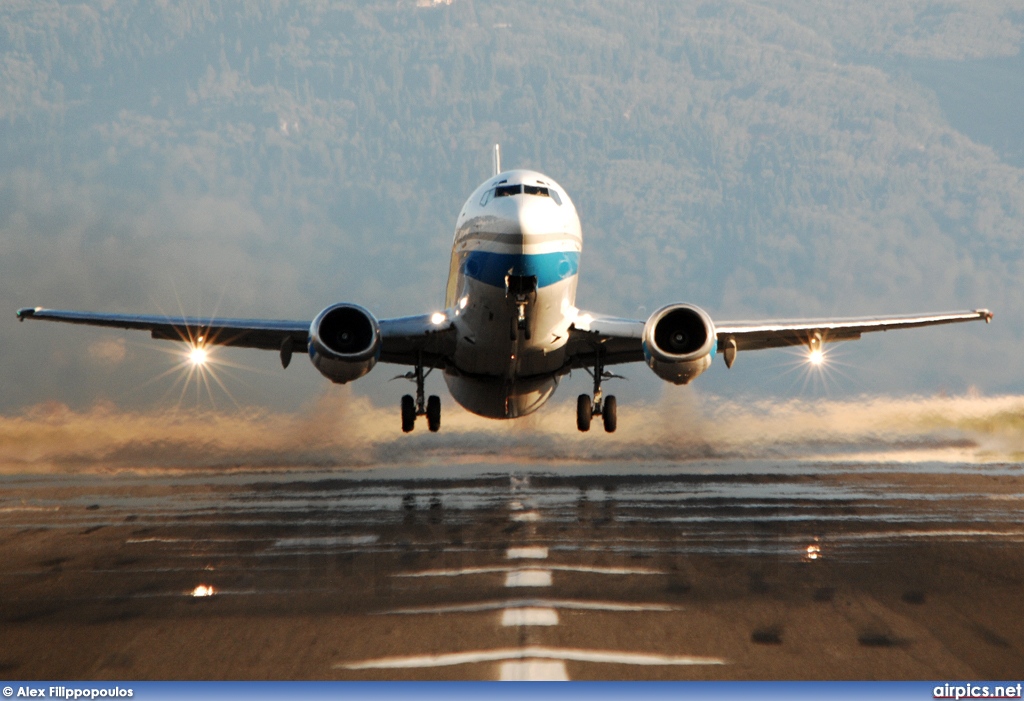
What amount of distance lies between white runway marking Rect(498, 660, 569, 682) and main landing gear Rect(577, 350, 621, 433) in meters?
18.2

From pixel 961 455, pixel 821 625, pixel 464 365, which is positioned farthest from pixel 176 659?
pixel 961 455

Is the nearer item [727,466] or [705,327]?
[705,327]

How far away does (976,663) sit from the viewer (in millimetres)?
10547

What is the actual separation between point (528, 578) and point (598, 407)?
1381cm

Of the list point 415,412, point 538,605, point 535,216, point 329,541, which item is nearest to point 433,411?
point 415,412

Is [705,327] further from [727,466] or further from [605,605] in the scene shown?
[727,466]

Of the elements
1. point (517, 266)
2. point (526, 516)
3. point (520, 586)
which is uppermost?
point (517, 266)

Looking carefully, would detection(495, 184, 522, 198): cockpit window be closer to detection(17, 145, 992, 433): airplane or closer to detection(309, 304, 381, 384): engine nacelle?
detection(17, 145, 992, 433): airplane

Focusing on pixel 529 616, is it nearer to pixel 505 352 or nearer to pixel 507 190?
pixel 507 190

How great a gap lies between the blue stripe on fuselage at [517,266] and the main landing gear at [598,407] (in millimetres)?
4298

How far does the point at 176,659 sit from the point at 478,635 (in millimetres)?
3426

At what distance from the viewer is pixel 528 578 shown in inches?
606

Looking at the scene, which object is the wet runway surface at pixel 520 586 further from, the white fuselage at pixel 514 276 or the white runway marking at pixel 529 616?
the white fuselage at pixel 514 276

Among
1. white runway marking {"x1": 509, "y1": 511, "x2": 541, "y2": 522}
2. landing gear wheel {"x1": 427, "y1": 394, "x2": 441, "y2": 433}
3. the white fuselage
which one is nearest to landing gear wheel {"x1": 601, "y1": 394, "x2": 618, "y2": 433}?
the white fuselage
